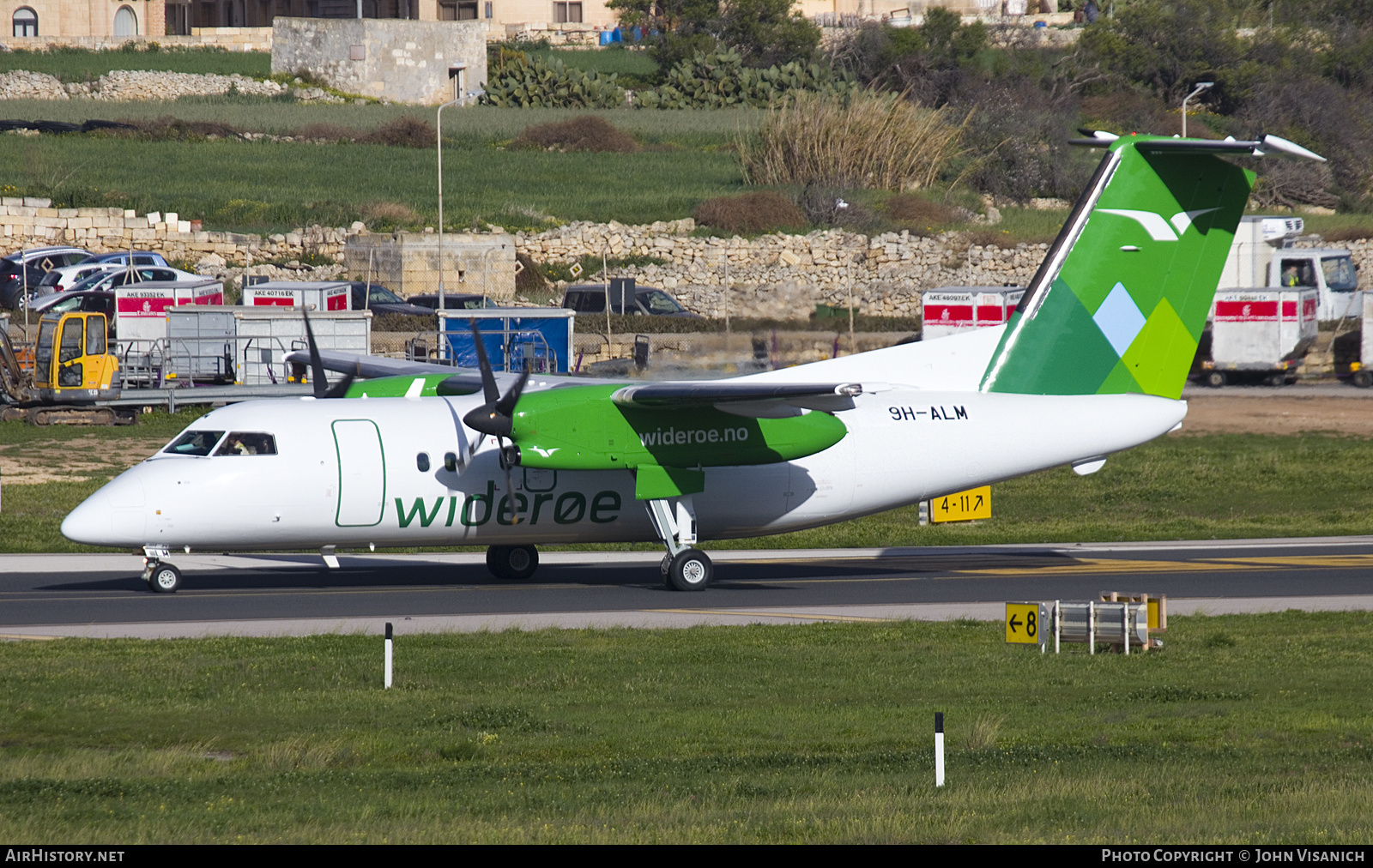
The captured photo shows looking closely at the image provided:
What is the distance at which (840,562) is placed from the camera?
27.5 metres

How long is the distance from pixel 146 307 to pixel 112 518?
25615mm

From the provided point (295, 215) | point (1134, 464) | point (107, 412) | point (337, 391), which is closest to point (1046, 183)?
point (295, 215)

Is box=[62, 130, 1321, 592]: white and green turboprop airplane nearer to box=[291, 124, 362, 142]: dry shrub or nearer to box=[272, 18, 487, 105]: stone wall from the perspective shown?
box=[291, 124, 362, 142]: dry shrub

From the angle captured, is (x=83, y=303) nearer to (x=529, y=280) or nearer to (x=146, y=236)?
(x=146, y=236)

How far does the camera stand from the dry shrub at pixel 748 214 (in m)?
67.6

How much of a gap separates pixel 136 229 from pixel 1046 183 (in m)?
46.6

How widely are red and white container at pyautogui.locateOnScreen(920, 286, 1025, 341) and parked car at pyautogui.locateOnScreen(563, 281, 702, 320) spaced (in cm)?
975

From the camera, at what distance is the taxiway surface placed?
2106cm

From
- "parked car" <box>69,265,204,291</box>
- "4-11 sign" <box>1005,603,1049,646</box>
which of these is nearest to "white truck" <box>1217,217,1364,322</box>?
"4-11 sign" <box>1005,603,1049,646</box>

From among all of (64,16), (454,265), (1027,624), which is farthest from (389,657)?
(64,16)

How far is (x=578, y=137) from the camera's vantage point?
288 ft

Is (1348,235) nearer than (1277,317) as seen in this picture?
Result: No

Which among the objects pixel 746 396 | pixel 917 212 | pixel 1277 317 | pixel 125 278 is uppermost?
pixel 917 212
